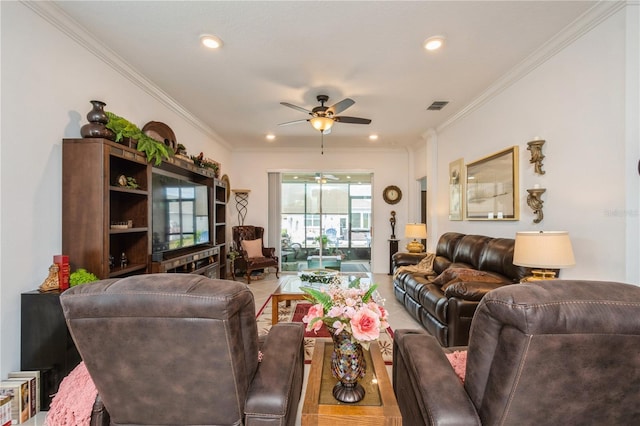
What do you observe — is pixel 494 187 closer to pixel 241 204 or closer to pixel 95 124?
pixel 95 124

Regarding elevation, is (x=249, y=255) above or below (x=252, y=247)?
below

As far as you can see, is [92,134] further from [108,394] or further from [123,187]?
[108,394]

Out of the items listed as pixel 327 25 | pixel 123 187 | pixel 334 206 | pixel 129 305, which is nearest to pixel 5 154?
pixel 123 187

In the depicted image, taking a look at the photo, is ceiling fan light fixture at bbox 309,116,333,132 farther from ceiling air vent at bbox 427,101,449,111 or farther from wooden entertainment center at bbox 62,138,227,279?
wooden entertainment center at bbox 62,138,227,279

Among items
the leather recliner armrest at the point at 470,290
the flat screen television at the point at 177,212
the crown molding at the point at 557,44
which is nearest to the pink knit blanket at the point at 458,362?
the leather recliner armrest at the point at 470,290

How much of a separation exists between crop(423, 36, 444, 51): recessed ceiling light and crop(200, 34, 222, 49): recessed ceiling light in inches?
71.0

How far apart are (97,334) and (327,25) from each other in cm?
247

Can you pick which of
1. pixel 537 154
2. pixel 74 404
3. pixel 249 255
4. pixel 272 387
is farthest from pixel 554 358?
pixel 249 255

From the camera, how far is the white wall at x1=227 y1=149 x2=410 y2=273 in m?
6.48

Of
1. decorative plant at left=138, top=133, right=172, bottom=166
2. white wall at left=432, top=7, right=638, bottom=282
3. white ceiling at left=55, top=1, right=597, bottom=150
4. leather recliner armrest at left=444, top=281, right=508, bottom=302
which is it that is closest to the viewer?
white wall at left=432, top=7, right=638, bottom=282

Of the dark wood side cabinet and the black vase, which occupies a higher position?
the black vase

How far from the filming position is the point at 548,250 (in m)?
2.07

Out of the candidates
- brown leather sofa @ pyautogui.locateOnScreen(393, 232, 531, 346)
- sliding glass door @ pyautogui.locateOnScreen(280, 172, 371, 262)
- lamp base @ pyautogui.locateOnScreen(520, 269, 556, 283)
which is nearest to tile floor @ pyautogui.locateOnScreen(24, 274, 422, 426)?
brown leather sofa @ pyautogui.locateOnScreen(393, 232, 531, 346)

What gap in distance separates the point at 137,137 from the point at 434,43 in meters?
2.84
